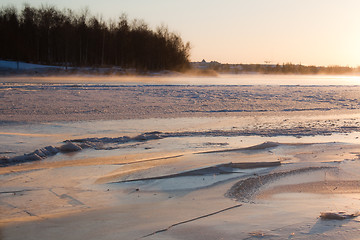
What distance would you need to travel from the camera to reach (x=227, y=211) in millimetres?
3891

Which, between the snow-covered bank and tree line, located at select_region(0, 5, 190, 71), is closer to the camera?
the snow-covered bank

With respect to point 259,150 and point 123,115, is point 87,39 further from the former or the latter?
point 259,150

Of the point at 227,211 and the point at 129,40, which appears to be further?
the point at 129,40

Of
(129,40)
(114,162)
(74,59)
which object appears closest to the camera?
(114,162)

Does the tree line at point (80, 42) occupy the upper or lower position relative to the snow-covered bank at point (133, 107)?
upper

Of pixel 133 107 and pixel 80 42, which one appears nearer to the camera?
pixel 133 107

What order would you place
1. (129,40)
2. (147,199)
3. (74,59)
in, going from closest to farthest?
(147,199) < (74,59) < (129,40)

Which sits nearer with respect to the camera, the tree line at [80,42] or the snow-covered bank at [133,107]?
the snow-covered bank at [133,107]

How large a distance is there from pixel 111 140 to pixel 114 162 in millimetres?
1707

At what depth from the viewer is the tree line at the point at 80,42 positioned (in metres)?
50.2

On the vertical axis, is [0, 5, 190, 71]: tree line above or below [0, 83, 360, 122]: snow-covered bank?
above

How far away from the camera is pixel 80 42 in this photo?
5209 cm

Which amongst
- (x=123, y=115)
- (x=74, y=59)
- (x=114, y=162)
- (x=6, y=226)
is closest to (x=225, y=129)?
(x=123, y=115)

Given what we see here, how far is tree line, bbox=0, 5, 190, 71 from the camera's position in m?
50.2
